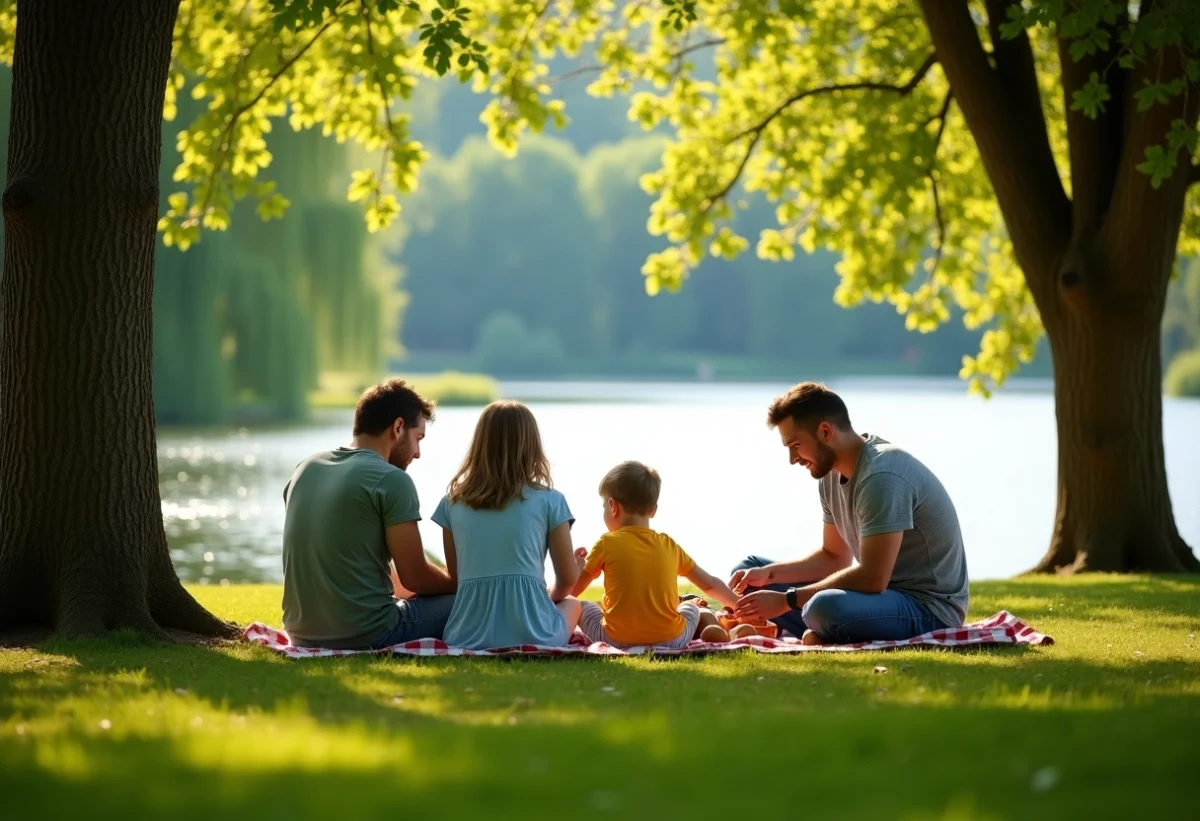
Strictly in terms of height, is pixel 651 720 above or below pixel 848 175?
below

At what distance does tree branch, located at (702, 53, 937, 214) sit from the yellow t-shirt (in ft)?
24.3

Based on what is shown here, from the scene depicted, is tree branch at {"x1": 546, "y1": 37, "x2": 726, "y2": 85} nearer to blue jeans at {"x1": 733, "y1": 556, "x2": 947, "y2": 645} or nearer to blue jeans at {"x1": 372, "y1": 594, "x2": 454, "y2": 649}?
blue jeans at {"x1": 372, "y1": 594, "x2": 454, "y2": 649}

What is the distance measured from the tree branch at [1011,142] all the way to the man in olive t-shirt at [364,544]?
6070mm

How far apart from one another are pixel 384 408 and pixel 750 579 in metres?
1.93

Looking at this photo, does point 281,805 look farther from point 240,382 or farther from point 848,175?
point 240,382

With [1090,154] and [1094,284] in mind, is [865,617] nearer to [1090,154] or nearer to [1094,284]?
[1094,284]

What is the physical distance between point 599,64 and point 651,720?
1087 cm

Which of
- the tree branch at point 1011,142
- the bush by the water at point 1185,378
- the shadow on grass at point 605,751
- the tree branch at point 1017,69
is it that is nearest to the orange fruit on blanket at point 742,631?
the shadow on grass at point 605,751

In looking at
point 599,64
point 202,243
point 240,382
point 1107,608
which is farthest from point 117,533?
point 240,382

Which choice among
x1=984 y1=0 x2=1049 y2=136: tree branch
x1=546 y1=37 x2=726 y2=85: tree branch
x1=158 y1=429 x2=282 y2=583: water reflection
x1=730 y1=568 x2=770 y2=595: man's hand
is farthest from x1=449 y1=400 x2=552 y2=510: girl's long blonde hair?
x1=546 y1=37 x2=726 y2=85: tree branch

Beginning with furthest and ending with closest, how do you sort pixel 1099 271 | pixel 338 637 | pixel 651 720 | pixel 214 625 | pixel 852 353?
pixel 852 353
pixel 1099 271
pixel 214 625
pixel 338 637
pixel 651 720

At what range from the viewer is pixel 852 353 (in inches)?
3570

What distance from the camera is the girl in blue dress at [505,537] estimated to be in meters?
6.16

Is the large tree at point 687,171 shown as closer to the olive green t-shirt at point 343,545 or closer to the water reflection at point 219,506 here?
the olive green t-shirt at point 343,545
